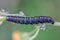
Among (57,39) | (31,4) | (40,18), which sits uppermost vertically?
(31,4)

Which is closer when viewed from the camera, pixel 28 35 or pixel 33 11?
pixel 28 35

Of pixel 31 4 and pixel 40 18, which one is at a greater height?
pixel 31 4

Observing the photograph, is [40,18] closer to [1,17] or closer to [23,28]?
[1,17]

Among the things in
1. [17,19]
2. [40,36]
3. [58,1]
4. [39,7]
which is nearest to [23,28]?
[40,36]

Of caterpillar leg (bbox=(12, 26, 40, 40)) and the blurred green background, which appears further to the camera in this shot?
the blurred green background

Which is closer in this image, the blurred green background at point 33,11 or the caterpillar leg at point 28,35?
the caterpillar leg at point 28,35

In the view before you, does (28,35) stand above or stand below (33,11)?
below

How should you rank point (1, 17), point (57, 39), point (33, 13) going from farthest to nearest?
point (33, 13)
point (57, 39)
point (1, 17)

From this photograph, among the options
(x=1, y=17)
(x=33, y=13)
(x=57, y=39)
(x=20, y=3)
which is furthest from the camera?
(x=20, y=3)
